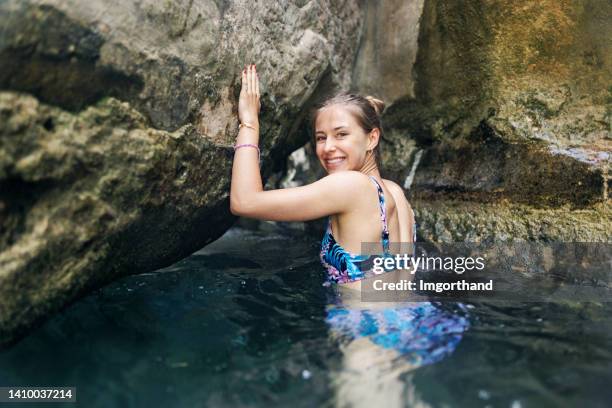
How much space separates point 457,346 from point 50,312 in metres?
2.04

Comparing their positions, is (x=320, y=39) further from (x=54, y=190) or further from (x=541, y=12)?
(x=54, y=190)

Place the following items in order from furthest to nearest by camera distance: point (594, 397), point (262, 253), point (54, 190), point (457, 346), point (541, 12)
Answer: point (262, 253) < point (541, 12) < point (457, 346) < point (54, 190) < point (594, 397)

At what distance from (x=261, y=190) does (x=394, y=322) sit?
3.67 feet

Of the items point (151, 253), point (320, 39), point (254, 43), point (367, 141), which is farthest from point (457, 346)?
point (320, 39)

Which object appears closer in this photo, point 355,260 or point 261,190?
point 261,190

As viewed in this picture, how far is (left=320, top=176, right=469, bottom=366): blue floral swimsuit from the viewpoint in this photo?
8.68ft

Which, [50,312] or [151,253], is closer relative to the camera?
[50,312]

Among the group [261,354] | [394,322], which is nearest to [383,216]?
[394,322]

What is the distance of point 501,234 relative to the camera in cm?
404

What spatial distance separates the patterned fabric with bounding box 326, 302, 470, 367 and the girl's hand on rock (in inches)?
51.6

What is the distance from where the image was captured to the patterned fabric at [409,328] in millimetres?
2613

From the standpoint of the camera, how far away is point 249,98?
11.1ft

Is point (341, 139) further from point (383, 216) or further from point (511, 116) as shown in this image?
point (511, 116)

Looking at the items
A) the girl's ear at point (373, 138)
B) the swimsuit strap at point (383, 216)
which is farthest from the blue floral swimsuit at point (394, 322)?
the girl's ear at point (373, 138)
